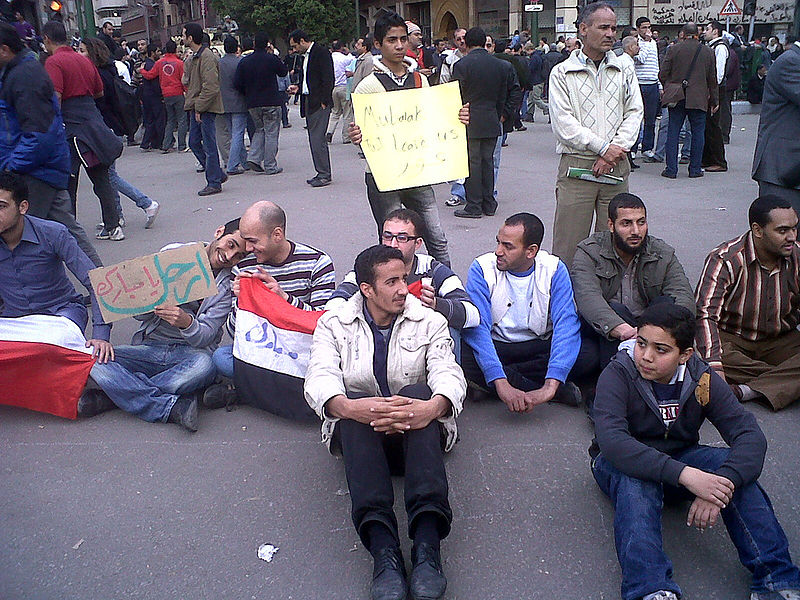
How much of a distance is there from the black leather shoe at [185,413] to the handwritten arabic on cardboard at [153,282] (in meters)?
0.51

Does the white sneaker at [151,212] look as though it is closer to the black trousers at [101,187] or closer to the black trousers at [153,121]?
the black trousers at [101,187]

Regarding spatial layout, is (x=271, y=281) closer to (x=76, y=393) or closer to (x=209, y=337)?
(x=209, y=337)

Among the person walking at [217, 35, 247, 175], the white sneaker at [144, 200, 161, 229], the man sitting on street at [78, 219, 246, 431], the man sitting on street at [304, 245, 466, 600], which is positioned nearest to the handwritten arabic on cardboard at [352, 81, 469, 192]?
the man sitting on street at [78, 219, 246, 431]

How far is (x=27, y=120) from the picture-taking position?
521 cm

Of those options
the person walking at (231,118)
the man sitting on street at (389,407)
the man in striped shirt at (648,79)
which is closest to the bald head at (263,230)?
the man sitting on street at (389,407)

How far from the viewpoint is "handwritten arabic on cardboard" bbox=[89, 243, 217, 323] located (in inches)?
152

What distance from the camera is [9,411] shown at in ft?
13.3

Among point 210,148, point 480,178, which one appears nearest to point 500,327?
point 480,178

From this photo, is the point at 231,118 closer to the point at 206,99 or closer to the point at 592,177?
the point at 206,99

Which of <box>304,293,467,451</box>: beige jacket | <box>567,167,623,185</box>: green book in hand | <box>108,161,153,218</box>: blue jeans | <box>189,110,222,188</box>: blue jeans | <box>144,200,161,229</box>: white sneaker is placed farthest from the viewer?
<box>189,110,222,188</box>: blue jeans

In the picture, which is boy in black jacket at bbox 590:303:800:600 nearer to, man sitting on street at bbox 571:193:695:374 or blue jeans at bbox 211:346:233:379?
man sitting on street at bbox 571:193:695:374

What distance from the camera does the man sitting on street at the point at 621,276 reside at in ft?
13.1

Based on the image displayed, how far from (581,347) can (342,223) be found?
438cm

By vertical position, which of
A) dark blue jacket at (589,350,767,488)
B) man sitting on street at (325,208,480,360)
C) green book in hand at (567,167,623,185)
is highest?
green book in hand at (567,167,623,185)
